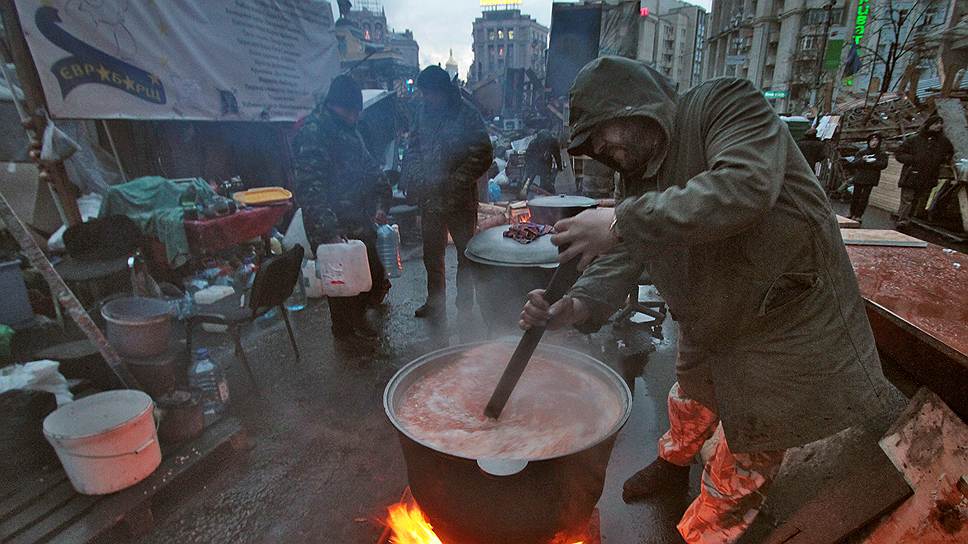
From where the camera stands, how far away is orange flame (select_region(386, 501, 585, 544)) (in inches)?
101

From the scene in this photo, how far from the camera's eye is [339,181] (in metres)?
4.98

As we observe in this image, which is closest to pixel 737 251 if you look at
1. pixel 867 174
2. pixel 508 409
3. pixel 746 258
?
pixel 746 258

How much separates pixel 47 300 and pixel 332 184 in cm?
406

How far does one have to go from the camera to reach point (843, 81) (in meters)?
32.2

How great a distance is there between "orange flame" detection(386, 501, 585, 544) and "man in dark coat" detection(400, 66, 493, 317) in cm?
291

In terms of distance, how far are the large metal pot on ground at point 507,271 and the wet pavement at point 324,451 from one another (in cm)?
104

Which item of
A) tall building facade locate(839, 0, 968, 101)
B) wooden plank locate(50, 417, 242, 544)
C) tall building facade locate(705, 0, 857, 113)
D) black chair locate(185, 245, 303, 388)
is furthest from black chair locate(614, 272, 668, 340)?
tall building facade locate(705, 0, 857, 113)

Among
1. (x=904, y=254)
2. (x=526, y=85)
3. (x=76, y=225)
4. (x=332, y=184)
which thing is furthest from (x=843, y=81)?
(x=76, y=225)

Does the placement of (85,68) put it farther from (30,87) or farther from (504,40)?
(504,40)

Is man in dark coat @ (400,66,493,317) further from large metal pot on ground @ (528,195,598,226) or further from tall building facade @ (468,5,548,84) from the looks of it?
tall building facade @ (468,5,548,84)

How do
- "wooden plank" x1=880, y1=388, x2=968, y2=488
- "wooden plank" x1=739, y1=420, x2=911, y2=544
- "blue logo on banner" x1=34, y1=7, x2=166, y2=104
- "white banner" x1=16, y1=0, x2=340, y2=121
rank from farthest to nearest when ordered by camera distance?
"white banner" x1=16, y1=0, x2=340, y2=121 → "blue logo on banner" x1=34, y1=7, x2=166, y2=104 → "wooden plank" x1=739, y1=420, x2=911, y2=544 → "wooden plank" x1=880, y1=388, x2=968, y2=488

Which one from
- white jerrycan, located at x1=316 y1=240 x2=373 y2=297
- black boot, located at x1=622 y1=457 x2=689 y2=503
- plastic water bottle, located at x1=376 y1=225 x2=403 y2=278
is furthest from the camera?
plastic water bottle, located at x1=376 y1=225 x2=403 y2=278

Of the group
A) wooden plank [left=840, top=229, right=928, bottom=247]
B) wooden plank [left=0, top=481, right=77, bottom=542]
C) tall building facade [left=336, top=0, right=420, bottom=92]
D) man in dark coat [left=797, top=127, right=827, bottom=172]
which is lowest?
wooden plank [left=0, top=481, right=77, bottom=542]

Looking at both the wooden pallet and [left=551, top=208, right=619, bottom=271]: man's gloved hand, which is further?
the wooden pallet
